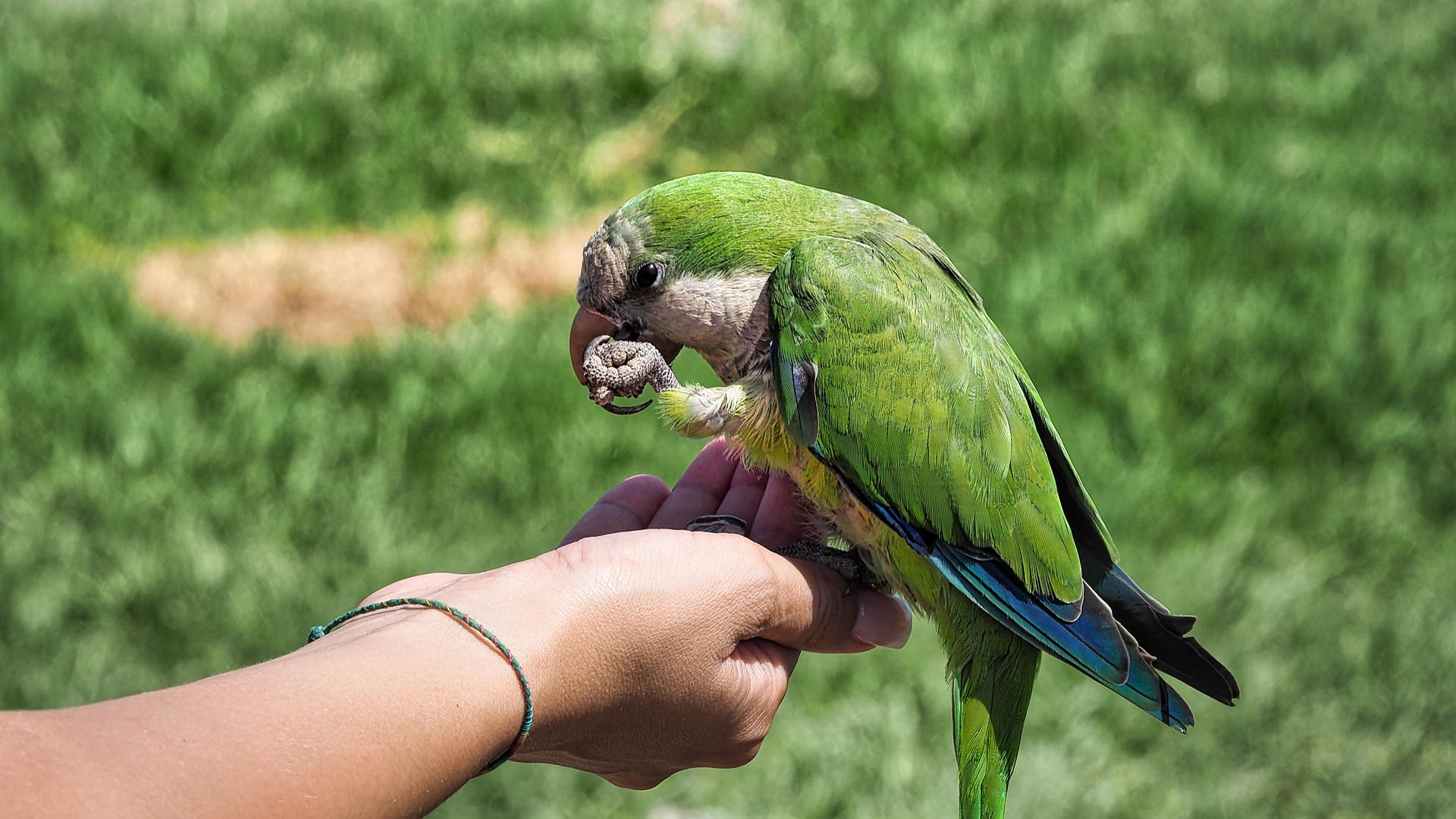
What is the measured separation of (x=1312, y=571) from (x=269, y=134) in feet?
17.9

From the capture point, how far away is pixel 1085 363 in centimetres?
495

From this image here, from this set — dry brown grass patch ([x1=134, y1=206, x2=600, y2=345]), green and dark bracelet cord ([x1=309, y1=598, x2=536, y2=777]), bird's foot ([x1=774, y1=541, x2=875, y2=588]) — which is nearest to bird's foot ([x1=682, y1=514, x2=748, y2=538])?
bird's foot ([x1=774, y1=541, x2=875, y2=588])

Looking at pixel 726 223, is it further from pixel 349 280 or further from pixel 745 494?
pixel 349 280

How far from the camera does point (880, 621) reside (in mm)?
2564

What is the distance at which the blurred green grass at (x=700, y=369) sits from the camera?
3.74m

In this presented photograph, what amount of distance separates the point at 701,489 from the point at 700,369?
6.95 feet

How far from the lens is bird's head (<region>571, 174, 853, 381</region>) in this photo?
2.50 m

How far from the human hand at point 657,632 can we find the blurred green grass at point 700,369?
3.68ft

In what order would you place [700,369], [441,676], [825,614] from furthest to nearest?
[700,369], [825,614], [441,676]

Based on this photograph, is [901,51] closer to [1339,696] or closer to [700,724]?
[1339,696]

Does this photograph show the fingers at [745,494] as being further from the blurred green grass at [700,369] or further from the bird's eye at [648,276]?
the blurred green grass at [700,369]

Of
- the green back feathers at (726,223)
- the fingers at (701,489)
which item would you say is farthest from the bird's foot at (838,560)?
the green back feathers at (726,223)

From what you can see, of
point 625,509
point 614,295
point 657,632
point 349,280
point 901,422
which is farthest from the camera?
point 349,280

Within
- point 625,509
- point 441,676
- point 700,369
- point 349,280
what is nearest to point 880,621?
point 625,509
